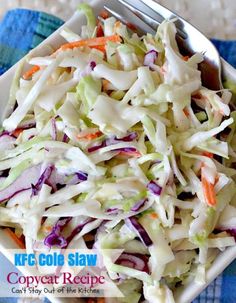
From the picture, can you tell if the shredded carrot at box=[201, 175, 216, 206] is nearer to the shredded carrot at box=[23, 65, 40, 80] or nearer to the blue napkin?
the shredded carrot at box=[23, 65, 40, 80]

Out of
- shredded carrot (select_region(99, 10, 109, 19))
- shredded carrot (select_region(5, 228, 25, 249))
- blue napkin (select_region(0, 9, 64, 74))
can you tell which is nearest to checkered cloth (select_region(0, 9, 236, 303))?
blue napkin (select_region(0, 9, 64, 74))

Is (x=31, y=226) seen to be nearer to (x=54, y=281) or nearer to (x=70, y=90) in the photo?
(x=54, y=281)

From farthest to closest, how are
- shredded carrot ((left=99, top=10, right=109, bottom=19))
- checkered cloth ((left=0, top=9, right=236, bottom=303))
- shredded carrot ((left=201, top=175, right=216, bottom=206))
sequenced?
checkered cloth ((left=0, top=9, right=236, bottom=303)) < shredded carrot ((left=99, top=10, right=109, bottom=19)) < shredded carrot ((left=201, top=175, right=216, bottom=206))

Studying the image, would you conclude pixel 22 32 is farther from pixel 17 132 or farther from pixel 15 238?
pixel 15 238

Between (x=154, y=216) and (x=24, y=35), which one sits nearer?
(x=154, y=216)

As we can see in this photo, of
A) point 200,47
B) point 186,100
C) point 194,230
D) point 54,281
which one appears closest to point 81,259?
point 54,281

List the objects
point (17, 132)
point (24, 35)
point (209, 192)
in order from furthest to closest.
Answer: point (24, 35), point (17, 132), point (209, 192)

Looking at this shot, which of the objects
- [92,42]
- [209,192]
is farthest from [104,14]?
[209,192]

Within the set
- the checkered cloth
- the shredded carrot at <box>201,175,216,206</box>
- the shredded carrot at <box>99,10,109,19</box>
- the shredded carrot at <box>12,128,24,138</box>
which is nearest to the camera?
the shredded carrot at <box>201,175,216,206</box>
